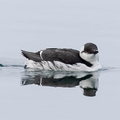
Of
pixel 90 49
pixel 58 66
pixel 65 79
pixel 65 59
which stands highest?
pixel 90 49

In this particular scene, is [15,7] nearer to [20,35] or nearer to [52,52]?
[20,35]

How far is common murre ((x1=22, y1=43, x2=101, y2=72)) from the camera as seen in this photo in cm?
2109

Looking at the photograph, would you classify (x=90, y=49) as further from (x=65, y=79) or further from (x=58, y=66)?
(x=65, y=79)

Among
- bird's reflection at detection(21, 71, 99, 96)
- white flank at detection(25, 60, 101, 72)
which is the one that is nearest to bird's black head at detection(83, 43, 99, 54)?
white flank at detection(25, 60, 101, 72)

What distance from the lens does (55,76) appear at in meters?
19.9

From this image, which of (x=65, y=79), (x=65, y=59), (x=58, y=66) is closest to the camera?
(x=65, y=79)

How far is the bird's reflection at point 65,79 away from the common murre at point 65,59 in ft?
1.36

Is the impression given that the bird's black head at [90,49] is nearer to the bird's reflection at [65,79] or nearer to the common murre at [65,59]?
the common murre at [65,59]

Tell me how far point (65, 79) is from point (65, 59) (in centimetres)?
178

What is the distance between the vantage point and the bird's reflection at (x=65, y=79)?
18.0m

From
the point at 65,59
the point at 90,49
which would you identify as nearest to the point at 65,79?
the point at 65,59

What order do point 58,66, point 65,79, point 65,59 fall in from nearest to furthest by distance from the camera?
point 65,79, point 65,59, point 58,66

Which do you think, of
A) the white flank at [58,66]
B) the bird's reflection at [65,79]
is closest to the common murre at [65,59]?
the white flank at [58,66]

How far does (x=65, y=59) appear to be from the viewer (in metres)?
21.0
